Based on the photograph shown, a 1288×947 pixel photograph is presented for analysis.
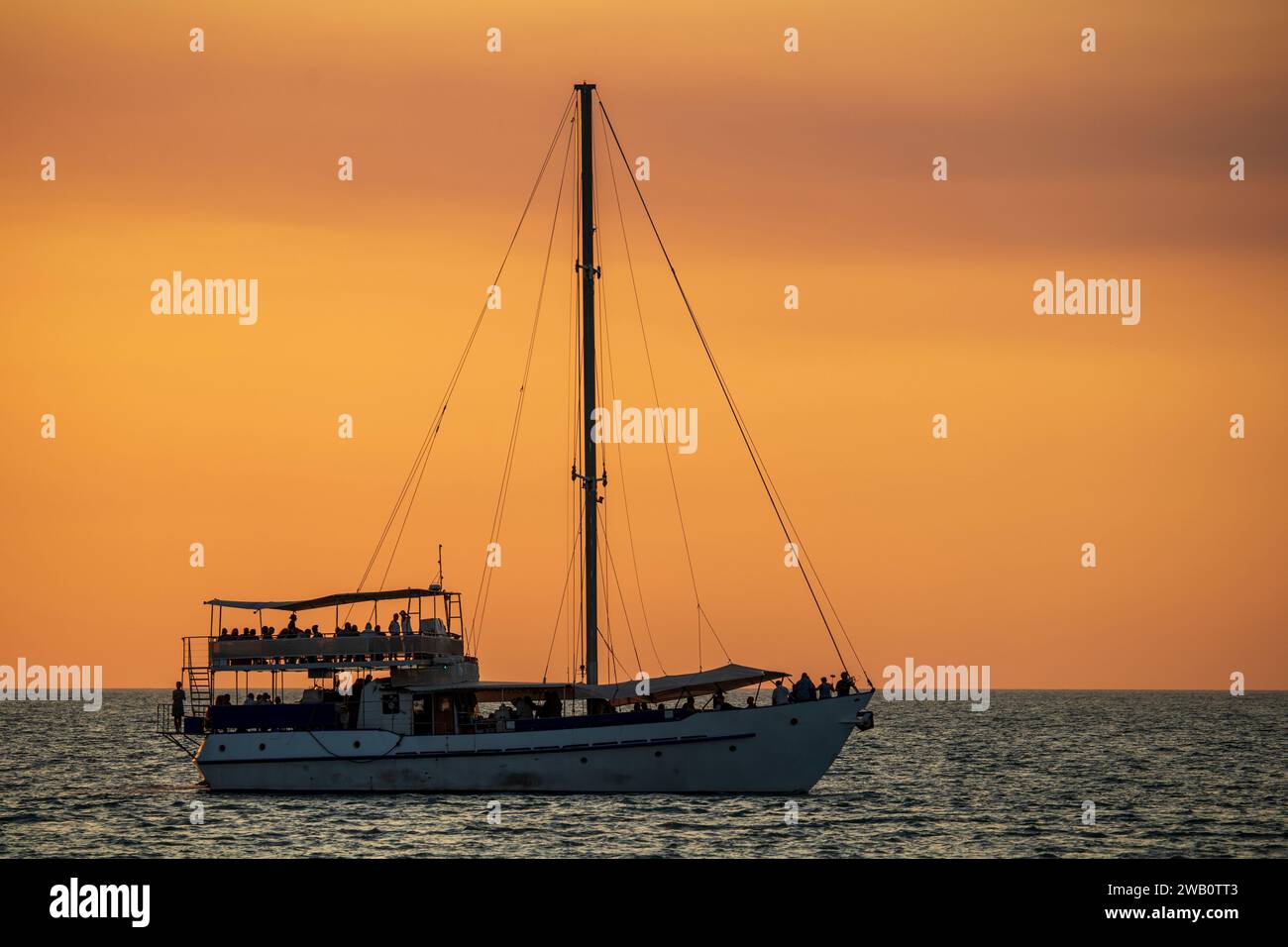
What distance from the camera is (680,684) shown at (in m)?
60.6

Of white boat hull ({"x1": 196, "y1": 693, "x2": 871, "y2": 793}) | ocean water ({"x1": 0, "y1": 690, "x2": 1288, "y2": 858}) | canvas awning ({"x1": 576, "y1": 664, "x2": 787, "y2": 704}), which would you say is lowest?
ocean water ({"x1": 0, "y1": 690, "x2": 1288, "y2": 858})

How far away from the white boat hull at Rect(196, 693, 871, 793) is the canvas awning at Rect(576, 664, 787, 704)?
1687mm

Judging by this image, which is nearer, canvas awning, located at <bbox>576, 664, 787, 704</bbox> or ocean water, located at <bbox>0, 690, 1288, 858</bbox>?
ocean water, located at <bbox>0, 690, 1288, 858</bbox>

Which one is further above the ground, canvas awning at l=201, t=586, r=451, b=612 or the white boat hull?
canvas awning at l=201, t=586, r=451, b=612

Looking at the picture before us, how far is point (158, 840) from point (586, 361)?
74.4ft

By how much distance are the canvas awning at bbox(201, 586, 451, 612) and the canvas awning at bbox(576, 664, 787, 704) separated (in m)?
7.45

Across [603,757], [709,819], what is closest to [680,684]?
[603,757]

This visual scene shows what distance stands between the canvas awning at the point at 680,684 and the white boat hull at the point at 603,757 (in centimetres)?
169

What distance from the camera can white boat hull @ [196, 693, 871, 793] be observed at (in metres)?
58.8

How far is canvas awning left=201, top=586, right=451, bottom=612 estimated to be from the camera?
2544 inches
